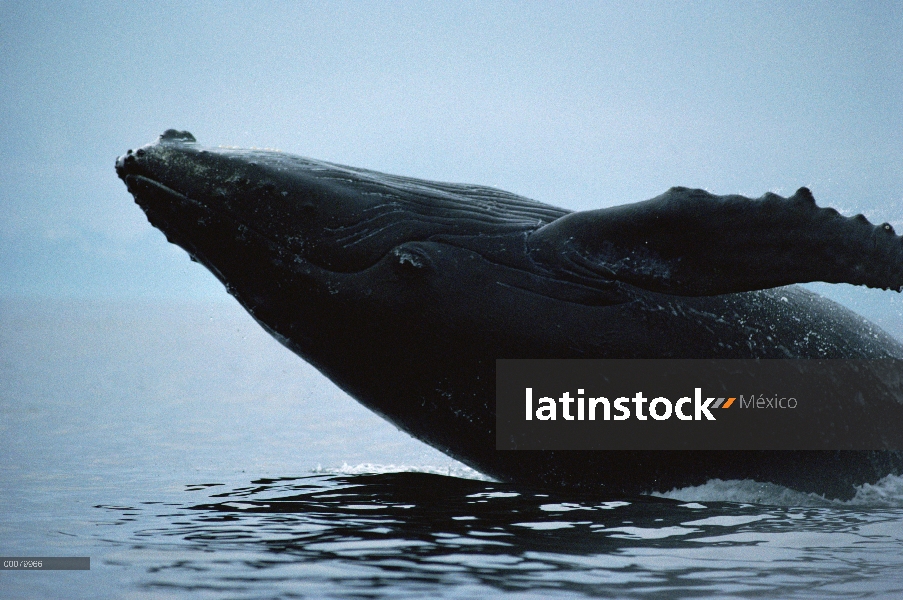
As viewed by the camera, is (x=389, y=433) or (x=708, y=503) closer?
(x=708, y=503)

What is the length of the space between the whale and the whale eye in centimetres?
2

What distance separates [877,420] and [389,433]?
10.5 metres

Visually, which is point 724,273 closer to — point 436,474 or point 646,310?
point 646,310

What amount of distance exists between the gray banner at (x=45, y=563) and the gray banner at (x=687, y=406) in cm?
357

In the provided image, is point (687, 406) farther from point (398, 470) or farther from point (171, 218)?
point (171, 218)

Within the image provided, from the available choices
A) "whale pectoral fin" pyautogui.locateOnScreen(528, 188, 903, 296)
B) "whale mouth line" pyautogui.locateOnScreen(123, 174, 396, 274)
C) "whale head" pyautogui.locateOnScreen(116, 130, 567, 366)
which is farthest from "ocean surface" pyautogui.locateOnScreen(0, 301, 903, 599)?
"whale mouth line" pyautogui.locateOnScreen(123, 174, 396, 274)

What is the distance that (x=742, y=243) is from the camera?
7691 mm

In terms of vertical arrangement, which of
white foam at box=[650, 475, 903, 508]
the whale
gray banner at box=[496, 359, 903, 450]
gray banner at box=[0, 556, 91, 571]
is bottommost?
gray banner at box=[0, 556, 91, 571]

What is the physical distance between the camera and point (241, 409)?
907 inches

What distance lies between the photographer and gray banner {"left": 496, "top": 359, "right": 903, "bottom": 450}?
8.57 m

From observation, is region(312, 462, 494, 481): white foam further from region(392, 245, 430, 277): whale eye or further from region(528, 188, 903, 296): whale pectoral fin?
region(528, 188, 903, 296): whale pectoral fin

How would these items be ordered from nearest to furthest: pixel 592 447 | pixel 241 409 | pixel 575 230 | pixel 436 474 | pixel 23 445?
pixel 575 230 → pixel 592 447 → pixel 436 474 → pixel 23 445 → pixel 241 409

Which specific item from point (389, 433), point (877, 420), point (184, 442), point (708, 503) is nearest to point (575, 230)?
point (708, 503)

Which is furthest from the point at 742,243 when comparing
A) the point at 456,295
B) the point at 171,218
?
the point at 171,218
